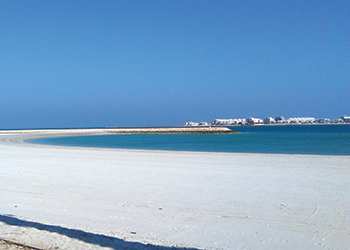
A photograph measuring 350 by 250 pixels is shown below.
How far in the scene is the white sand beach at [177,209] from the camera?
5113mm

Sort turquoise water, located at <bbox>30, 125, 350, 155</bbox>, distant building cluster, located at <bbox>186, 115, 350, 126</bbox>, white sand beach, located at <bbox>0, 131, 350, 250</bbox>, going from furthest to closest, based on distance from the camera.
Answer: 1. distant building cluster, located at <bbox>186, 115, 350, 126</bbox>
2. turquoise water, located at <bbox>30, 125, 350, 155</bbox>
3. white sand beach, located at <bbox>0, 131, 350, 250</bbox>

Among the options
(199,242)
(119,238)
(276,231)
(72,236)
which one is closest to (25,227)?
(72,236)

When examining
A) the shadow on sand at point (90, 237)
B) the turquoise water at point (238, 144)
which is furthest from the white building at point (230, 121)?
the shadow on sand at point (90, 237)

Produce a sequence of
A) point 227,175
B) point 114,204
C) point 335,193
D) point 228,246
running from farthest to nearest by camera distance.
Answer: point 227,175
point 335,193
point 114,204
point 228,246

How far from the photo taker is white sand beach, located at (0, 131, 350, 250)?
5113 mm

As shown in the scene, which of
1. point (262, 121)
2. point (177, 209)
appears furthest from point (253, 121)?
point (177, 209)

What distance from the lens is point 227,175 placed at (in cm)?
1133

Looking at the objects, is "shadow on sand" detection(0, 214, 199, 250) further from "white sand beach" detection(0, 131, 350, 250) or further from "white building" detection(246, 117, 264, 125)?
"white building" detection(246, 117, 264, 125)

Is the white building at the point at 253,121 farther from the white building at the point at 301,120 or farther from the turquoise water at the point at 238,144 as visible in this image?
the turquoise water at the point at 238,144

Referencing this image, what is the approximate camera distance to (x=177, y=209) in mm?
6973

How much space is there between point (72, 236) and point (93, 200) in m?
2.68

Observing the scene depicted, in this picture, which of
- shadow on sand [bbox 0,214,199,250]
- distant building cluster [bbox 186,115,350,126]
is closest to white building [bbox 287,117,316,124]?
distant building cluster [bbox 186,115,350,126]

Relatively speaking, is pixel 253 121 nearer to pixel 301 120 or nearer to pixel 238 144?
pixel 301 120

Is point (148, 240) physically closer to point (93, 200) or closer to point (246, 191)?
point (93, 200)
